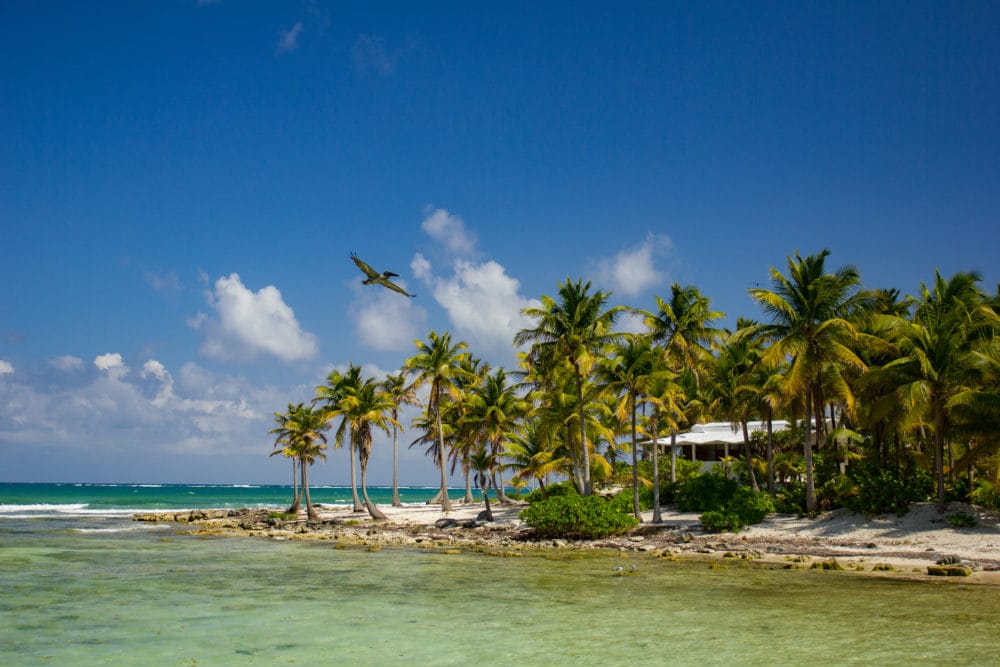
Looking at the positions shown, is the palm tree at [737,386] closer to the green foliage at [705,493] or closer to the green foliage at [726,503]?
the green foliage at [705,493]

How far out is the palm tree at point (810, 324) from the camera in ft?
93.9

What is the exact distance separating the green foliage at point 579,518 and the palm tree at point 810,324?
7875mm

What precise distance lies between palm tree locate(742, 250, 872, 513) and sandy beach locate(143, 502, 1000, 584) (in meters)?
2.90

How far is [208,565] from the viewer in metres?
25.8

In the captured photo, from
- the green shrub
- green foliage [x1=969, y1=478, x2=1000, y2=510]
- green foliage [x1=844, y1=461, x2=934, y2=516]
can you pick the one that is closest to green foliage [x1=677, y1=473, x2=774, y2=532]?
the green shrub

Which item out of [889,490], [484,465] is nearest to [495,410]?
[484,465]

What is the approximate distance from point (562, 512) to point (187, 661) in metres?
21.1

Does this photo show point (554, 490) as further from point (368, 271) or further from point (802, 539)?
point (368, 271)

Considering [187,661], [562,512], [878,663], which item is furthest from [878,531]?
[187,661]

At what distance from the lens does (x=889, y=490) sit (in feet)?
88.8

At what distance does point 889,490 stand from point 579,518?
39.4 feet

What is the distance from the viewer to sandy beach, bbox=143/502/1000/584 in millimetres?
22422

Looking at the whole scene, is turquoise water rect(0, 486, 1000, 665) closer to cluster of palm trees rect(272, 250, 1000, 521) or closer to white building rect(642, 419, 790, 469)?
cluster of palm trees rect(272, 250, 1000, 521)

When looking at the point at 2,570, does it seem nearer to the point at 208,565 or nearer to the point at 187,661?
the point at 208,565
